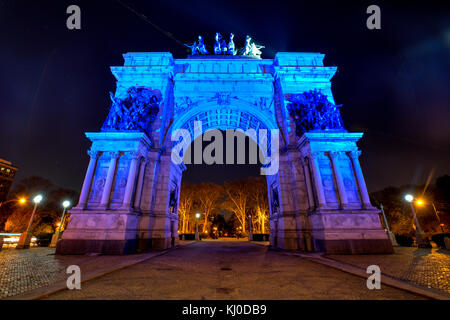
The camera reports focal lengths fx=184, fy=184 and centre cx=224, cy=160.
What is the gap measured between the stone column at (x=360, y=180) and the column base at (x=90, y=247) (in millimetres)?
15644

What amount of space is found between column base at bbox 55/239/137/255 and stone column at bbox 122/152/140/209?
228 cm

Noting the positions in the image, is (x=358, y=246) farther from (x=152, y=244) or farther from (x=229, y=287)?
(x=152, y=244)

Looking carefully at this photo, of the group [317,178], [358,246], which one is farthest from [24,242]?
[358,246]

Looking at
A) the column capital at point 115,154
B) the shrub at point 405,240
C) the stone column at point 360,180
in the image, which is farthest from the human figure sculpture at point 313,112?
the column capital at point 115,154

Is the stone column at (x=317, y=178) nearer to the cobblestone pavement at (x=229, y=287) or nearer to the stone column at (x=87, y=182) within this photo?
the cobblestone pavement at (x=229, y=287)

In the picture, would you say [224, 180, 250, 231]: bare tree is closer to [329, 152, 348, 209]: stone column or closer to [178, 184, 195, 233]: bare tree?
[178, 184, 195, 233]: bare tree

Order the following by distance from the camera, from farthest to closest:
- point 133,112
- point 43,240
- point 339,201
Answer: point 43,240
point 133,112
point 339,201

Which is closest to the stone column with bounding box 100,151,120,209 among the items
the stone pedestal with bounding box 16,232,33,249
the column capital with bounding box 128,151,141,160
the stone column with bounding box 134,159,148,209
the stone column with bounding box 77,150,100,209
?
the column capital with bounding box 128,151,141,160

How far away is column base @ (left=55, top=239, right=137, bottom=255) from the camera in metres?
11.1

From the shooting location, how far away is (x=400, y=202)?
3916 cm

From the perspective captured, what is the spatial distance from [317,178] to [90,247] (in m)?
15.2

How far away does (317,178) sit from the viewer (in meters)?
12.7
